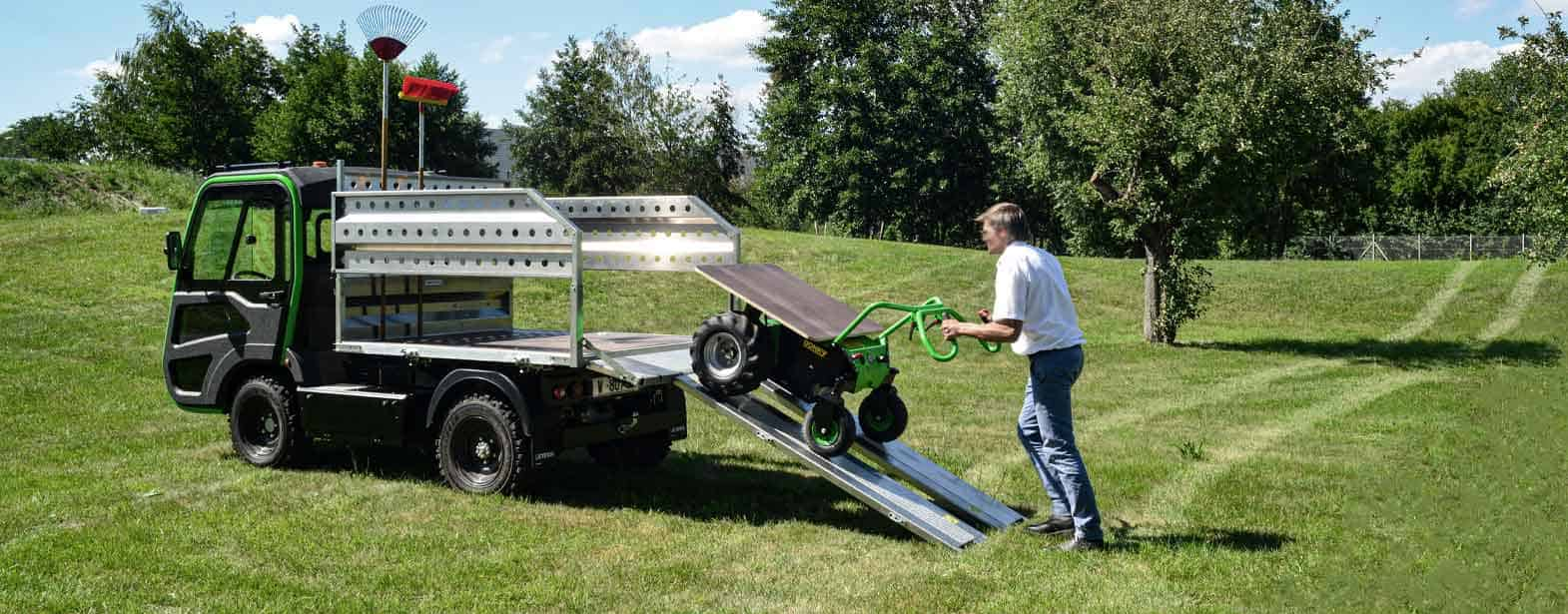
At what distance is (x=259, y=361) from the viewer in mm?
9172

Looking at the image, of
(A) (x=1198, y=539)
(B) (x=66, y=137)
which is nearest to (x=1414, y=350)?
(A) (x=1198, y=539)

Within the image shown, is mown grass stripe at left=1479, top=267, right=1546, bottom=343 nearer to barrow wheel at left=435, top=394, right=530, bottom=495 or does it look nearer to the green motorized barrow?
the green motorized barrow

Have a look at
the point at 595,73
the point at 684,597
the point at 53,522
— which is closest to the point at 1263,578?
the point at 684,597

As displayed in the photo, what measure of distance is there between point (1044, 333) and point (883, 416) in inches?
A: 64.0

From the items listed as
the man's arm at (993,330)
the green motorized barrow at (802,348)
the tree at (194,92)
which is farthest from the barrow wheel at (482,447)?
the tree at (194,92)

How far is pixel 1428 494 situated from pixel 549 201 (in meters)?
6.49

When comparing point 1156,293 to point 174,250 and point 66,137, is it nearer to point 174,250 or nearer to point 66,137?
point 174,250

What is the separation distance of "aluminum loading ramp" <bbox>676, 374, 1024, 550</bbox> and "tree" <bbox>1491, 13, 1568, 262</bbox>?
1486 cm

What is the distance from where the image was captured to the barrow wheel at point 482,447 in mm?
7816

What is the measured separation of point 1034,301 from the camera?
6.47 metres

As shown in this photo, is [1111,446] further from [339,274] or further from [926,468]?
[339,274]

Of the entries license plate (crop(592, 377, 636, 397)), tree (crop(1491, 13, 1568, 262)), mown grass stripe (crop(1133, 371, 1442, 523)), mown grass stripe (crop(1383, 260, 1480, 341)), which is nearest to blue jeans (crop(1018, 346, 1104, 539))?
mown grass stripe (crop(1133, 371, 1442, 523))

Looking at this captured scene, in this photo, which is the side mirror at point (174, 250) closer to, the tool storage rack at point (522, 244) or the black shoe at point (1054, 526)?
the tool storage rack at point (522, 244)

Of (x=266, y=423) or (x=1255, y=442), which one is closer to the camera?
(x=266, y=423)
